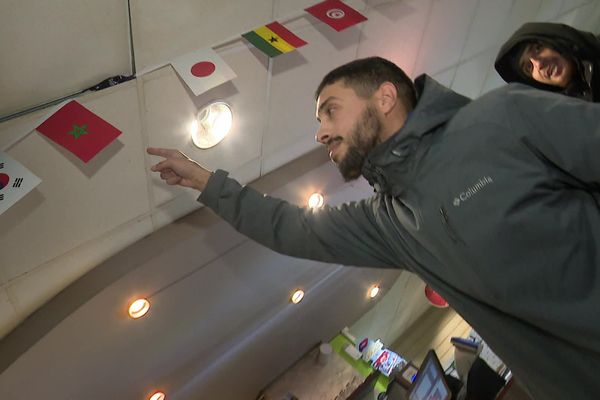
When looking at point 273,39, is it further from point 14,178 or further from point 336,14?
point 14,178

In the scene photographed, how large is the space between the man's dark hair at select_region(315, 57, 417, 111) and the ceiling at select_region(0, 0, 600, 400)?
0.26 m

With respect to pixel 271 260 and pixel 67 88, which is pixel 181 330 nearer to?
pixel 271 260

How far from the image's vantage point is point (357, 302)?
2898mm

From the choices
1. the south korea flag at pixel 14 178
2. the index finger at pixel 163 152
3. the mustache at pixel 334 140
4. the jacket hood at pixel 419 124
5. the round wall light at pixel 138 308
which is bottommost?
the jacket hood at pixel 419 124

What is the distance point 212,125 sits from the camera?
155cm

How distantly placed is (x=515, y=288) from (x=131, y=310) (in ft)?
3.97

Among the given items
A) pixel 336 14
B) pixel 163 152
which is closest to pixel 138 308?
pixel 163 152

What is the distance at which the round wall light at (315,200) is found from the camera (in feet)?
6.30

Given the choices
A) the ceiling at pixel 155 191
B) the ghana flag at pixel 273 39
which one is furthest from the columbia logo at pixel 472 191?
the ceiling at pixel 155 191

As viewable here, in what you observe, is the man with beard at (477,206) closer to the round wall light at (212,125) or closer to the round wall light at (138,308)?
the round wall light at (212,125)

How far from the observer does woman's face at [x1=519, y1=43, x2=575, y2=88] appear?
5.82 ft

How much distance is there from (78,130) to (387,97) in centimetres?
88

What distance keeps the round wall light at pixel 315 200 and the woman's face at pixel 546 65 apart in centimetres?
101

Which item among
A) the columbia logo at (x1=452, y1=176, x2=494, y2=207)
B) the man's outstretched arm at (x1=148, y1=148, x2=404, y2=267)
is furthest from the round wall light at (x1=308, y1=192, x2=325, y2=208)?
the columbia logo at (x1=452, y1=176, x2=494, y2=207)
